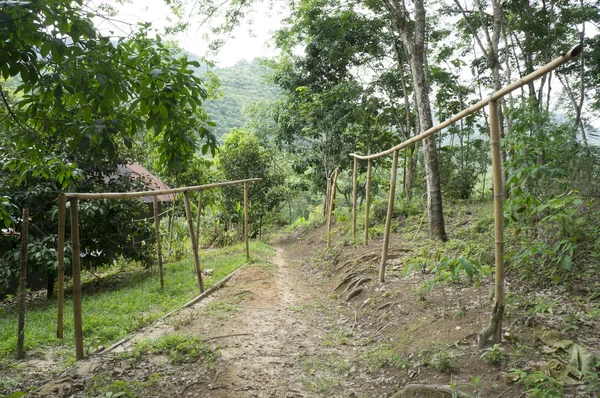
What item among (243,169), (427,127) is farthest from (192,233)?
(243,169)

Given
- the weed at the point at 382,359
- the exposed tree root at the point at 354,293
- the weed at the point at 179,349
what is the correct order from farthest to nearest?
the exposed tree root at the point at 354,293
the weed at the point at 179,349
the weed at the point at 382,359

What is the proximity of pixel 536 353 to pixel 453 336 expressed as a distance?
2.21 feet

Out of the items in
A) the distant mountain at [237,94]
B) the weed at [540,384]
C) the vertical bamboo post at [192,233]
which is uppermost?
the distant mountain at [237,94]

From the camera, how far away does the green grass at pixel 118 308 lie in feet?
14.1

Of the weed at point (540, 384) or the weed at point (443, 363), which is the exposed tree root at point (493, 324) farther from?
the weed at point (540, 384)

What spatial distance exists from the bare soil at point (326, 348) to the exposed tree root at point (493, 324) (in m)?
0.08

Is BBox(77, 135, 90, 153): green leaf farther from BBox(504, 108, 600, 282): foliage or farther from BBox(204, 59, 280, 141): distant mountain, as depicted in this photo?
BBox(204, 59, 280, 141): distant mountain

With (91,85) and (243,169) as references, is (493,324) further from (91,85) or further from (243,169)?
(243,169)

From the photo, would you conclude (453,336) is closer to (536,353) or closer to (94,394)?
(536,353)

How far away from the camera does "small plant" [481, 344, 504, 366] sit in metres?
2.63

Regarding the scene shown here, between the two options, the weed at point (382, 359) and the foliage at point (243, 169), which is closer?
the weed at point (382, 359)

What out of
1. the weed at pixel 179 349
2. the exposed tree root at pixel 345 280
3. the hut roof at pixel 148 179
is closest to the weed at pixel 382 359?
the weed at pixel 179 349

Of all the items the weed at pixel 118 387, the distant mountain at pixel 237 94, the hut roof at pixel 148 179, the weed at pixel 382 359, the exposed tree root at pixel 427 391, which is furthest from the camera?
the distant mountain at pixel 237 94

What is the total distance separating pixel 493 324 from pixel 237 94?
34.8 meters
